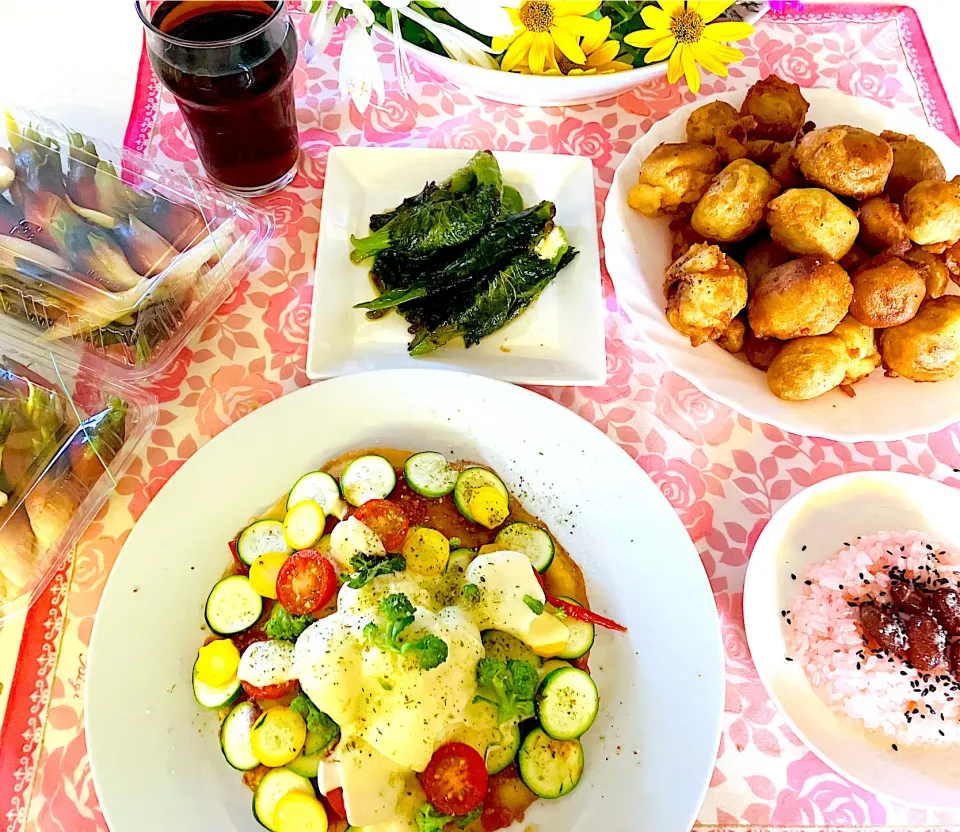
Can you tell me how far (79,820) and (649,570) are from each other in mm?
1255

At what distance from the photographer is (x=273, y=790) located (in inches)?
57.2

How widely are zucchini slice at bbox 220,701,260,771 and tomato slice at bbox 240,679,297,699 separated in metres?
0.03

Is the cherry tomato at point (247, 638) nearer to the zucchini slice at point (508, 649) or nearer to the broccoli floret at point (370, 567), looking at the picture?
the broccoli floret at point (370, 567)

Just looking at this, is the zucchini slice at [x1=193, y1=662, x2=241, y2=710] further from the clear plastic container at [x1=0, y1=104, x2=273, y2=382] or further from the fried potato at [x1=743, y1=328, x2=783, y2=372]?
the fried potato at [x1=743, y1=328, x2=783, y2=372]

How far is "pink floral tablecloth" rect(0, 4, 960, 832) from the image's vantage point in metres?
1.55

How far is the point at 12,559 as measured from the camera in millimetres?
1574

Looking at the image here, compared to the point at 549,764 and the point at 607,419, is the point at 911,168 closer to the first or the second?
the point at 607,419

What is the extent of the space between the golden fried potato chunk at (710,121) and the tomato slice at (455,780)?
1.58 metres

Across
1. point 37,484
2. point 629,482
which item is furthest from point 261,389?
point 629,482

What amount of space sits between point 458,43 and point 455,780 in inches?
72.8

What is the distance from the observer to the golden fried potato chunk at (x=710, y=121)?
1.95 meters

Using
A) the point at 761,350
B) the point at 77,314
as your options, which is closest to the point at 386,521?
the point at 77,314

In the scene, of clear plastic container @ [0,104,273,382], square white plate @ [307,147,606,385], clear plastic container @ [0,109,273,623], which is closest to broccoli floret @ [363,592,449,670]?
square white plate @ [307,147,606,385]

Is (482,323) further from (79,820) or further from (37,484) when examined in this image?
(79,820)
